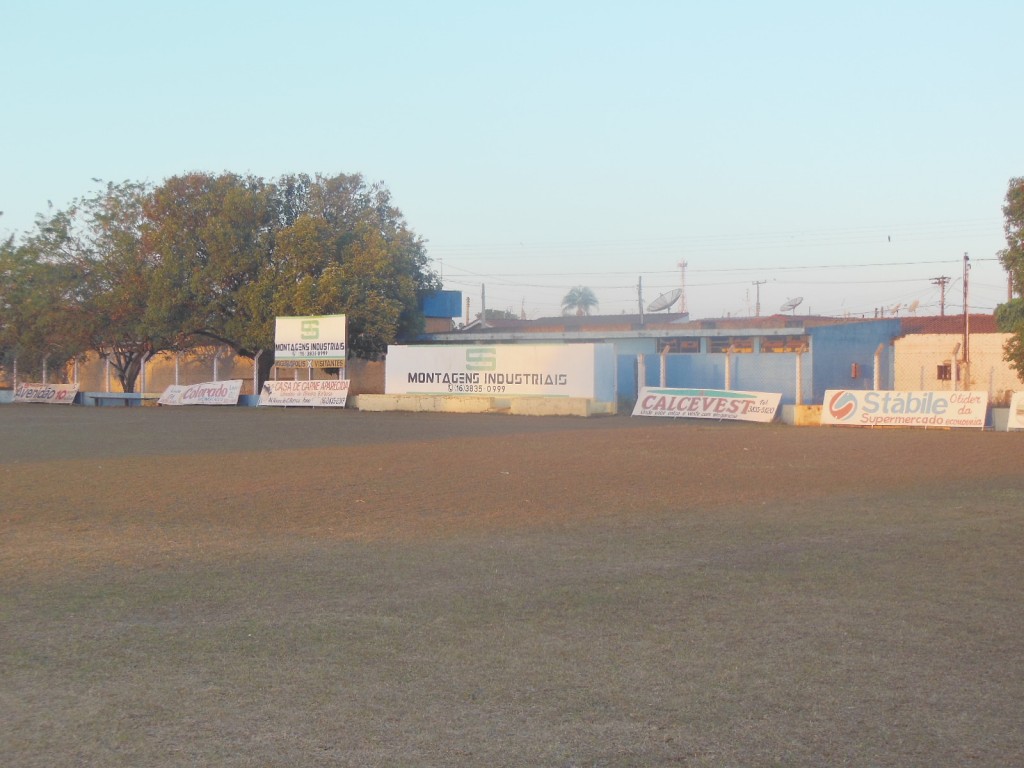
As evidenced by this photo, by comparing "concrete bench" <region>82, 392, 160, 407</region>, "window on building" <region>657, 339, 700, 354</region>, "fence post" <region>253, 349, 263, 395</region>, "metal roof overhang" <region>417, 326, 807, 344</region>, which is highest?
"metal roof overhang" <region>417, 326, 807, 344</region>

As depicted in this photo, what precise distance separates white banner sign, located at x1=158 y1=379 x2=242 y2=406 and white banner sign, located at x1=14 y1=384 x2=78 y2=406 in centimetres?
563

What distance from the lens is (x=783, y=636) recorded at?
674cm

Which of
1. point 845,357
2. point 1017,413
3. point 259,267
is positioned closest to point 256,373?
point 259,267

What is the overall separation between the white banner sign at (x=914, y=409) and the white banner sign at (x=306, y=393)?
18689 mm

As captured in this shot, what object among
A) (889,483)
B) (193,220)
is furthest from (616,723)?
(193,220)

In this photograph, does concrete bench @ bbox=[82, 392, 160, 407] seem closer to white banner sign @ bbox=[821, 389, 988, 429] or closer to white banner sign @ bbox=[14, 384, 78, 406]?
white banner sign @ bbox=[14, 384, 78, 406]

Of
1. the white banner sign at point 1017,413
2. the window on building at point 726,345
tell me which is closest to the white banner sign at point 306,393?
the window on building at point 726,345

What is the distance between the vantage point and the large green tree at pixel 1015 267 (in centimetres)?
3023

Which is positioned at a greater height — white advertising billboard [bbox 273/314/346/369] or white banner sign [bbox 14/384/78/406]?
white advertising billboard [bbox 273/314/346/369]

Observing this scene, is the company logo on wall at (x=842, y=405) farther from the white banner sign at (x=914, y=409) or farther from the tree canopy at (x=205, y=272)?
the tree canopy at (x=205, y=272)

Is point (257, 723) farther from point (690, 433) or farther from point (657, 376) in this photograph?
point (657, 376)

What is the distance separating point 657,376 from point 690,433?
14641mm

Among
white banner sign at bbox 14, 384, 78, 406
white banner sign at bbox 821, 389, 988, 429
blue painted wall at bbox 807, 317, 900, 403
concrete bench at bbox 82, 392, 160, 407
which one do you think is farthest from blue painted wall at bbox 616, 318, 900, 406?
white banner sign at bbox 14, 384, 78, 406

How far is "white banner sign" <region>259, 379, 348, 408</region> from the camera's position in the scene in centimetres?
3947
